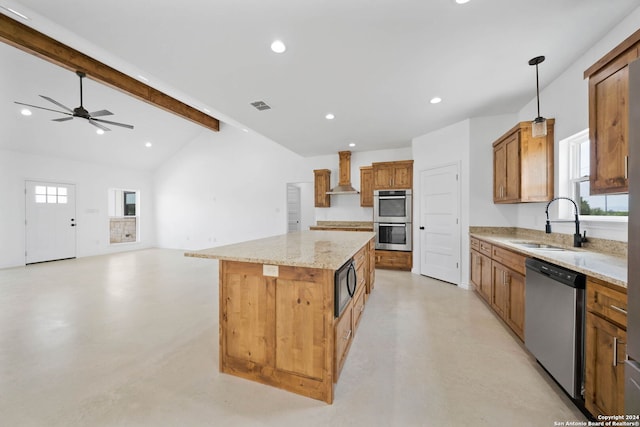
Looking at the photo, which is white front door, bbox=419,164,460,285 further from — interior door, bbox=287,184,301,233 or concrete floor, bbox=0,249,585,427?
interior door, bbox=287,184,301,233

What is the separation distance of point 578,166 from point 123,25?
4.54 meters

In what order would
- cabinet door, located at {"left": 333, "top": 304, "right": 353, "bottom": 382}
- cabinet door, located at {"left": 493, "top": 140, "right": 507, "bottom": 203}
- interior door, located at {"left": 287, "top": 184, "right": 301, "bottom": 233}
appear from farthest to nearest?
interior door, located at {"left": 287, "top": 184, "right": 301, "bottom": 233} < cabinet door, located at {"left": 493, "top": 140, "right": 507, "bottom": 203} < cabinet door, located at {"left": 333, "top": 304, "right": 353, "bottom": 382}

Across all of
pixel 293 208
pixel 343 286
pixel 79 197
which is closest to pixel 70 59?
pixel 79 197

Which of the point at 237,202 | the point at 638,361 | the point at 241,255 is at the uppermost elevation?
the point at 237,202

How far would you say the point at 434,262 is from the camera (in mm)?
4504

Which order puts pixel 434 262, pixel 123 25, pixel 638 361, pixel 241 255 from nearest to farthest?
1. pixel 638 361
2. pixel 241 255
3. pixel 123 25
4. pixel 434 262

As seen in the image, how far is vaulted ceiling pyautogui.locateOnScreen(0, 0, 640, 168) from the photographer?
1.82 m

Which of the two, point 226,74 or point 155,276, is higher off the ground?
point 226,74

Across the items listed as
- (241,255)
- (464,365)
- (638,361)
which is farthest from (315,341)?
(638,361)

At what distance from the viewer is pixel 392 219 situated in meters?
5.12

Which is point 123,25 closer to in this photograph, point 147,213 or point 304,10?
point 304,10

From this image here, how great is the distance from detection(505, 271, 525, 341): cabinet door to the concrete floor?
0.55 ft

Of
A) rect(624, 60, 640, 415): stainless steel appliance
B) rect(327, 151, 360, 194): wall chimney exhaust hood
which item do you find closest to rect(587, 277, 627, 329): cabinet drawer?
rect(624, 60, 640, 415): stainless steel appliance

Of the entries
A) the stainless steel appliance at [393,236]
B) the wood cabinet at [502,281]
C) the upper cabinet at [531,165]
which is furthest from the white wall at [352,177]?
the wood cabinet at [502,281]
